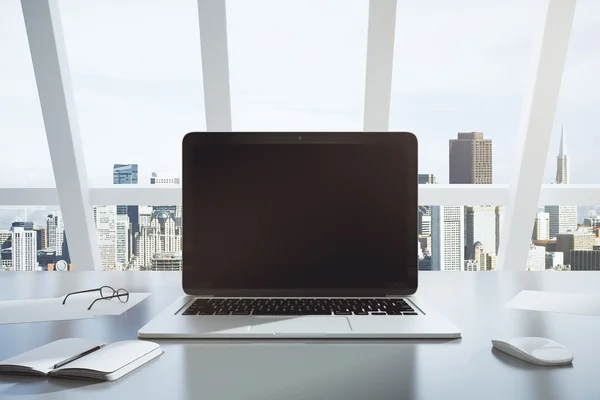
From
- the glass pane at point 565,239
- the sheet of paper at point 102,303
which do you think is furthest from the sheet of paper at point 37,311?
the glass pane at point 565,239

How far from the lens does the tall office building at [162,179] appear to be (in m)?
3.62

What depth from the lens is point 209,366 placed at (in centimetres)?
79

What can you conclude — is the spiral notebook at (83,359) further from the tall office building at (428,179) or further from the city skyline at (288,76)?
the tall office building at (428,179)

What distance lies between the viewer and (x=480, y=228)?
145 inches

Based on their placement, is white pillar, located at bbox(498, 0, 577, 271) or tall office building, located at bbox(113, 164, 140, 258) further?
Answer: tall office building, located at bbox(113, 164, 140, 258)

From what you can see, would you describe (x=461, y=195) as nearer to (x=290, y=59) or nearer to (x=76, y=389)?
(x=290, y=59)

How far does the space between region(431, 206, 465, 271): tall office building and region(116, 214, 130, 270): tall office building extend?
1.97 metres

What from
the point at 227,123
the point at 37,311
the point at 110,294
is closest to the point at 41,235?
the point at 227,123

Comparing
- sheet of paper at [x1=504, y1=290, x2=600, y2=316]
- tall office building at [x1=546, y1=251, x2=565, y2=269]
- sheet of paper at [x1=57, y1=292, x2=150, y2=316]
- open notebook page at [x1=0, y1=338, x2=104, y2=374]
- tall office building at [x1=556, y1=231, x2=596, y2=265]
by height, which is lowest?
tall office building at [x1=546, y1=251, x2=565, y2=269]

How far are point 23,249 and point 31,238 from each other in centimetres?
8

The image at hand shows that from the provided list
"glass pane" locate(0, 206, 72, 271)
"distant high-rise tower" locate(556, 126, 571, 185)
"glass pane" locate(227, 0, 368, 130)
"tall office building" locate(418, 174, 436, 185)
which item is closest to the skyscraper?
"glass pane" locate(0, 206, 72, 271)

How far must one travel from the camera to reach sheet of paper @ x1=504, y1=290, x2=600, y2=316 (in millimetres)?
1165

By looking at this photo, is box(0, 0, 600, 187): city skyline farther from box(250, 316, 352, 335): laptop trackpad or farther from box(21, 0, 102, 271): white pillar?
box(250, 316, 352, 335): laptop trackpad

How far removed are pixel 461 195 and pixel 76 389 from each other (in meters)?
3.14
